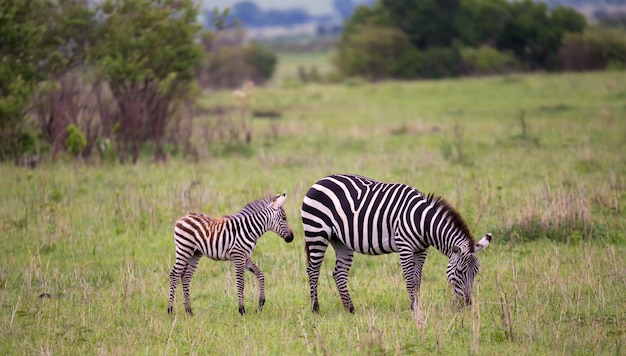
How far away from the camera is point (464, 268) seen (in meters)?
7.12

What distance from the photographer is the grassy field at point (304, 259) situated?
6.83 meters

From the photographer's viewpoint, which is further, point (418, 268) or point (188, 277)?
point (188, 277)

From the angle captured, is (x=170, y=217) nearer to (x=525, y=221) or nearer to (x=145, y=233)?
(x=145, y=233)

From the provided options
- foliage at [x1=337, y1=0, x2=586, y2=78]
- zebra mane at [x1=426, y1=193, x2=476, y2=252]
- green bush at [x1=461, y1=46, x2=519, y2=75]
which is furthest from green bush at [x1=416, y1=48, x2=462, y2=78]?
zebra mane at [x1=426, y1=193, x2=476, y2=252]

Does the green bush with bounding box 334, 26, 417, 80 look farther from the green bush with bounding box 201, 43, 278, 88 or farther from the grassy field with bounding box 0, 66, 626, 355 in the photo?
the grassy field with bounding box 0, 66, 626, 355

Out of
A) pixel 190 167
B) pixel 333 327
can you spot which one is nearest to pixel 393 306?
pixel 333 327

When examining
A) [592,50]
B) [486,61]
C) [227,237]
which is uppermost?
[227,237]

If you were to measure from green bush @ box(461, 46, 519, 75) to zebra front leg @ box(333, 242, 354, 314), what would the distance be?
35.5 metres

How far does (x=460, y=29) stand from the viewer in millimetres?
46688

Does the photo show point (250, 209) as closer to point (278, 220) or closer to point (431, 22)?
point (278, 220)

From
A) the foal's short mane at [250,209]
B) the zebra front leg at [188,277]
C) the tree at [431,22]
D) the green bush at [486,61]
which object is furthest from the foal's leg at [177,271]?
the tree at [431,22]

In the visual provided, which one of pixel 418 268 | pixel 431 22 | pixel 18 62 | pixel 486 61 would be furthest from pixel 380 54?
pixel 418 268

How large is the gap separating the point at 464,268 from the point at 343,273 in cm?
131

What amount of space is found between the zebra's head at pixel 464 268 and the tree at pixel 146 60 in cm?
1084
